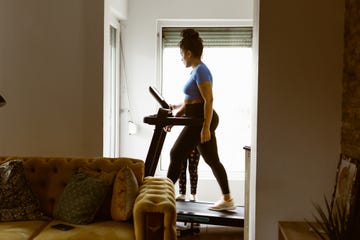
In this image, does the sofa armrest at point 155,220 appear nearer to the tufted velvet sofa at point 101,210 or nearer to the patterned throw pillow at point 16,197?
the tufted velvet sofa at point 101,210

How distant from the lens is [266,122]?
116 inches

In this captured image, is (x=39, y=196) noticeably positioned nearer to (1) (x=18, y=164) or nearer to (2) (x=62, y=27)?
(1) (x=18, y=164)

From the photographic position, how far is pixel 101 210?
2836 millimetres

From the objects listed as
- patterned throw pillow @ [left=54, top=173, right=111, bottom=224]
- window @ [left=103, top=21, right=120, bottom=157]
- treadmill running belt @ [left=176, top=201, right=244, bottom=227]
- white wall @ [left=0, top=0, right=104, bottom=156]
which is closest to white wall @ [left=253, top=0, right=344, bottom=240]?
treadmill running belt @ [left=176, top=201, right=244, bottom=227]

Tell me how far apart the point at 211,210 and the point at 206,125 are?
788 millimetres

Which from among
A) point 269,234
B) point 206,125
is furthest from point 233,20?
point 269,234

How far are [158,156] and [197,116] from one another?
538 mm

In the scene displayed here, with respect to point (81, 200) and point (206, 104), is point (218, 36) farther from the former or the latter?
point (81, 200)

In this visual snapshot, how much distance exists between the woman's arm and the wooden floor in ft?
2.93

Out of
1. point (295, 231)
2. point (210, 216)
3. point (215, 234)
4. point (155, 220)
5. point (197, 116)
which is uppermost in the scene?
point (197, 116)

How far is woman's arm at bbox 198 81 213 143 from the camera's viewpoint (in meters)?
3.99

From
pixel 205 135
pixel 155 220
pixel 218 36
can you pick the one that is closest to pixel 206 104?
pixel 205 135

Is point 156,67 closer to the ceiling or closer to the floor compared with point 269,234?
closer to the ceiling

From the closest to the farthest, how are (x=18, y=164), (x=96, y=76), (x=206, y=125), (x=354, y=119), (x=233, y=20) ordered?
(x=354, y=119) < (x=18, y=164) < (x=96, y=76) < (x=206, y=125) < (x=233, y=20)
